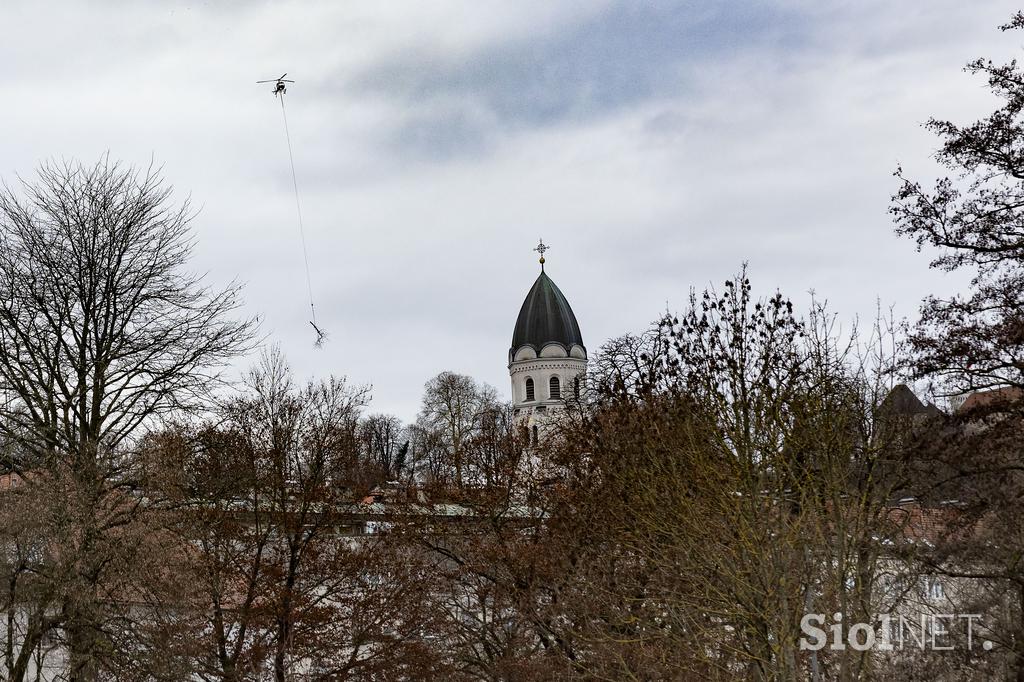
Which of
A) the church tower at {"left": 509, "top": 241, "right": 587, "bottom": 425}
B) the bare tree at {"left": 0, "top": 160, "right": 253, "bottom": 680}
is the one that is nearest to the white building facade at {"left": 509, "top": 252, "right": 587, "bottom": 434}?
the church tower at {"left": 509, "top": 241, "right": 587, "bottom": 425}

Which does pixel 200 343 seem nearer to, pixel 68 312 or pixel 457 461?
pixel 68 312

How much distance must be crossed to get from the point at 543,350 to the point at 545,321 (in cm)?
293

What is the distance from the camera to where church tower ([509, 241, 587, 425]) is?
10175 cm

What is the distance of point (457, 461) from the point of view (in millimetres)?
32562

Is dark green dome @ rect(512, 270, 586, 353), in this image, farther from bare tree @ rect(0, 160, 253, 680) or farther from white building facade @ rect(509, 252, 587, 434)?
bare tree @ rect(0, 160, 253, 680)

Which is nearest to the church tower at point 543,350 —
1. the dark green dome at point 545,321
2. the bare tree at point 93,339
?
the dark green dome at point 545,321

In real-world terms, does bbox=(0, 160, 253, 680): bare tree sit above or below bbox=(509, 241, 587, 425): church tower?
below

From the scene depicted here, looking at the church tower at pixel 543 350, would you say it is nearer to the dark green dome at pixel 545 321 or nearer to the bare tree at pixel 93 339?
the dark green dome at pixel 545 321

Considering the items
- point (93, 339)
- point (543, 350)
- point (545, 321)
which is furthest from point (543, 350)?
point (93, 339)

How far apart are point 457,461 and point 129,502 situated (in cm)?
1233

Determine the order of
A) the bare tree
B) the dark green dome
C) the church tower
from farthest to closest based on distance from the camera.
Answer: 1. the dark green dome
2. the church tower
3. the bare tree

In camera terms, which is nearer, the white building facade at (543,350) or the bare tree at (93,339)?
the bare tree at (93,339)

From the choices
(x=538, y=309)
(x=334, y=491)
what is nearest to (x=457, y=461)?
(x=334, y=491)

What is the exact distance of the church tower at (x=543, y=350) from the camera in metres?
102
